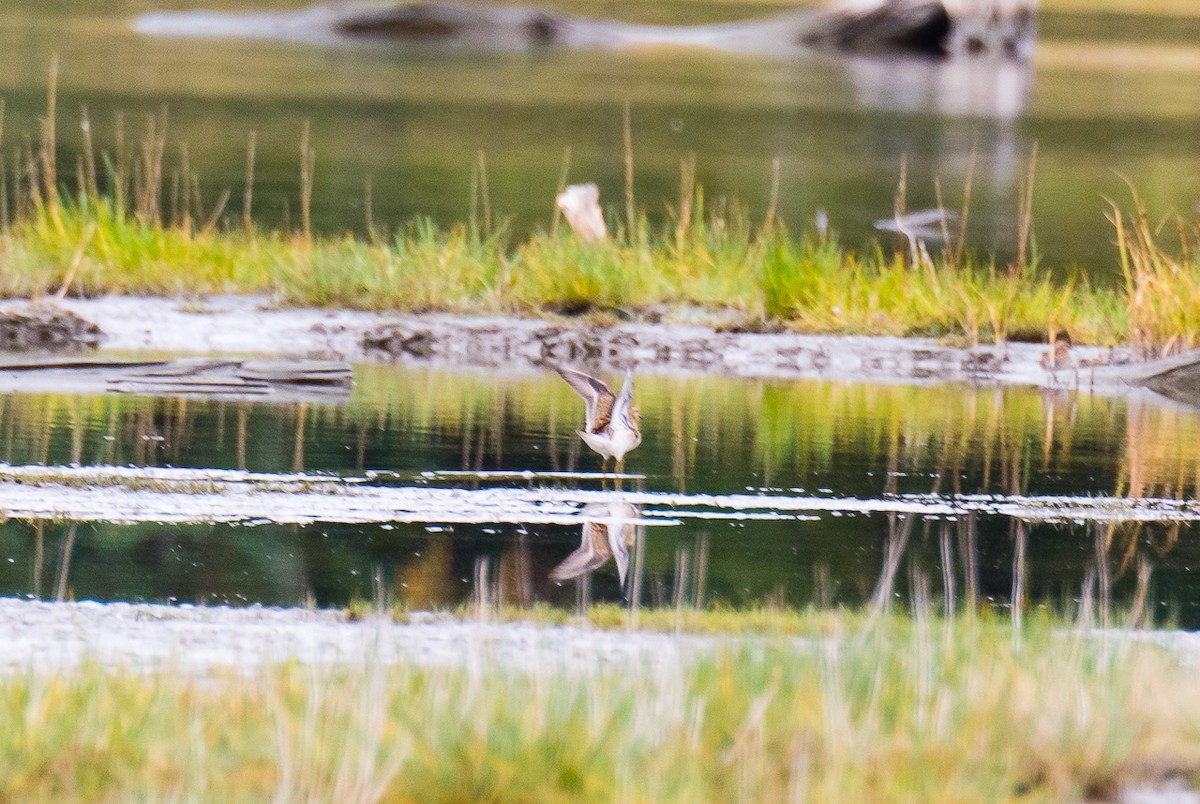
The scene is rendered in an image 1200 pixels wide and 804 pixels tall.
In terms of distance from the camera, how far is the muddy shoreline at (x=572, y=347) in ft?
51.6

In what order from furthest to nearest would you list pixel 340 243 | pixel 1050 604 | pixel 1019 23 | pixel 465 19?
pixel 465 19
pixel 1019 23
pixel 340 243
pixel 1050 604

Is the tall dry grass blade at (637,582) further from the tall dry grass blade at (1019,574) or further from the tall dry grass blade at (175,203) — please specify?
the tall dry grass blade at (175,203)

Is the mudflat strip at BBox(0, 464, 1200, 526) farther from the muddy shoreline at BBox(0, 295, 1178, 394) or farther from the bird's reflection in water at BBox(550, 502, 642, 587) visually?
the muddy shoreline at BBox(0, 295, 1178, 394)

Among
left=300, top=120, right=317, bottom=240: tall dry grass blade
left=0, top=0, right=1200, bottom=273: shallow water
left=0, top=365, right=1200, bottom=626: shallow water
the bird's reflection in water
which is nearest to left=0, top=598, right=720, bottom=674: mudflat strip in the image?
left=0, top=365, right=1200, bottom=626: shallow water

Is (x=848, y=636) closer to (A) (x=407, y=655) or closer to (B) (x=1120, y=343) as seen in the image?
(A) (x=407, y=655)

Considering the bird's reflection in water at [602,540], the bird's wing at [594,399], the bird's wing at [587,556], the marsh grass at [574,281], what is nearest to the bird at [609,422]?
the bird's wing at [594,399]

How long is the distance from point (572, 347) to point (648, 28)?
66.8 metres

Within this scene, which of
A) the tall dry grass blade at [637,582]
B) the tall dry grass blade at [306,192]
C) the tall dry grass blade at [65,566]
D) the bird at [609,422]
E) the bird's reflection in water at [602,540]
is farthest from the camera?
the tall dry grass blade at [306,192]

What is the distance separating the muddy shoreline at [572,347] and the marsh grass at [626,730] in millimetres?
8691

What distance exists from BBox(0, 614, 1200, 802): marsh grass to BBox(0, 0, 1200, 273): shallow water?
1636 cm

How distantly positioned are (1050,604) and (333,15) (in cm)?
6960

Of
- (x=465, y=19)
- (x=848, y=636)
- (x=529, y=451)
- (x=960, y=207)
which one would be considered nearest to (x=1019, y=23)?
(x=465, y=19)

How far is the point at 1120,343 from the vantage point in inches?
660

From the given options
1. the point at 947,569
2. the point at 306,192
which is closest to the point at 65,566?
the point at 947,569
